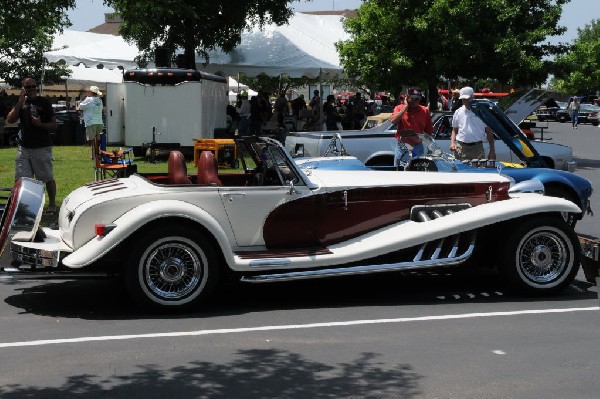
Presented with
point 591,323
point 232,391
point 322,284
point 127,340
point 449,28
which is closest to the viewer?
point 232,391

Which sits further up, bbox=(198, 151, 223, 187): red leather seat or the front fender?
bbox=(198, 151, 223, 187): red leather seat

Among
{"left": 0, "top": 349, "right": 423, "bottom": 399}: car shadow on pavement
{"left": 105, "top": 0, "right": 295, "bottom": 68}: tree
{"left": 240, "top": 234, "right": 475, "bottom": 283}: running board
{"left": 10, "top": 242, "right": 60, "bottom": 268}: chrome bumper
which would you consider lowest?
{"left": 0, "top": 349, "right": 423, "bottom": 399}: car shadow on pavement

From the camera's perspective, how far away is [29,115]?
41.0 ft

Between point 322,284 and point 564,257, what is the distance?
2.20 m

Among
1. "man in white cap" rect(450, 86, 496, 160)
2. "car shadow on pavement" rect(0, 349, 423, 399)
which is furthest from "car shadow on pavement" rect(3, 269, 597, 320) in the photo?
"man in white cap" rect(450, 86, 496, 160)

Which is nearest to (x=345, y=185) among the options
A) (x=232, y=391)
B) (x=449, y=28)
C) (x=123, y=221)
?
(x=123, y=221)

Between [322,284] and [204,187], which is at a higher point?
[204,187]

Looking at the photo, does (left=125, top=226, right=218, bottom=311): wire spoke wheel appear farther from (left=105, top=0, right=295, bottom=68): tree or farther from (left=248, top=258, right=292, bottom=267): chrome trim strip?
(left=105, top=0, right=295, bottom=68): tree

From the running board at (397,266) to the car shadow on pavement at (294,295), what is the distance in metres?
0.32

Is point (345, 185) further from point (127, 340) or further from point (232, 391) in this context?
point (232, 391)

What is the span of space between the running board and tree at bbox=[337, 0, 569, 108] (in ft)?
58.6

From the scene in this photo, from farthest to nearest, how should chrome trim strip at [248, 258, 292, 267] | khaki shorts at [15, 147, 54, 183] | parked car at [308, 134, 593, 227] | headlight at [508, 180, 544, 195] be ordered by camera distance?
khaki shorts at [15, 147, 54, 183], parked car at [308, 134, 593, 227], headlight at [508, 180, 544, 195], chrome trim strip at [248, 258, 292, 267]

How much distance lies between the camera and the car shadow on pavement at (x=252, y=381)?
566cm

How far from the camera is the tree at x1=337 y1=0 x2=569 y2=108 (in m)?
25.7
